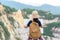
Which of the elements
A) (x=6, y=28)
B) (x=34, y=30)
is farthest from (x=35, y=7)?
(x=34, y=30)

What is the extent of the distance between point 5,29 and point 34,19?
1.18 meters

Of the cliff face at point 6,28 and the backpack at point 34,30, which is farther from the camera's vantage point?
the cliff face at point 6,28

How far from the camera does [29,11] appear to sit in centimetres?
516

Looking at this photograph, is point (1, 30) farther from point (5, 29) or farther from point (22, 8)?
point (22, 8)

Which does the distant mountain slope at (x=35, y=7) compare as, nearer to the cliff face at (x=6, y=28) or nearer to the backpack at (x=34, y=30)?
the cliff face at (x=6, y=28)

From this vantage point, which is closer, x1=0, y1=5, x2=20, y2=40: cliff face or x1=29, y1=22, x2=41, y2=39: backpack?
x1=29, y1=22, x2=41, y2=39: backpack

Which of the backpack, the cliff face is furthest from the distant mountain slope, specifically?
the backpack

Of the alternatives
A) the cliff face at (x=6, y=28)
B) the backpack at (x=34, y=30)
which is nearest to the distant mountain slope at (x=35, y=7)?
the cliff face at (x=6, y=28)

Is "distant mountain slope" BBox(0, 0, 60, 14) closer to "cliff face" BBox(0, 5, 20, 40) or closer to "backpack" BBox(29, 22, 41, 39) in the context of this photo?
"cliff face" BBox(0, 5, 20, 40)

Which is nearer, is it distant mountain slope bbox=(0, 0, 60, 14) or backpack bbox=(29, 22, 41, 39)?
backpack bbox=(29, 22, 41, 39)

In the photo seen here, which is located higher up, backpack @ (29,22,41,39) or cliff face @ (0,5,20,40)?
backpack @ (29,22,41,39)

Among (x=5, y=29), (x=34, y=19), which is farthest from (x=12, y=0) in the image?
(x=34, y=19)

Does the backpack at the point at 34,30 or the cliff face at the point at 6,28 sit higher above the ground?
the backpack at the point at 34,30

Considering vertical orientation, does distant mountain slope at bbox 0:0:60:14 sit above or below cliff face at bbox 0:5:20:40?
above
